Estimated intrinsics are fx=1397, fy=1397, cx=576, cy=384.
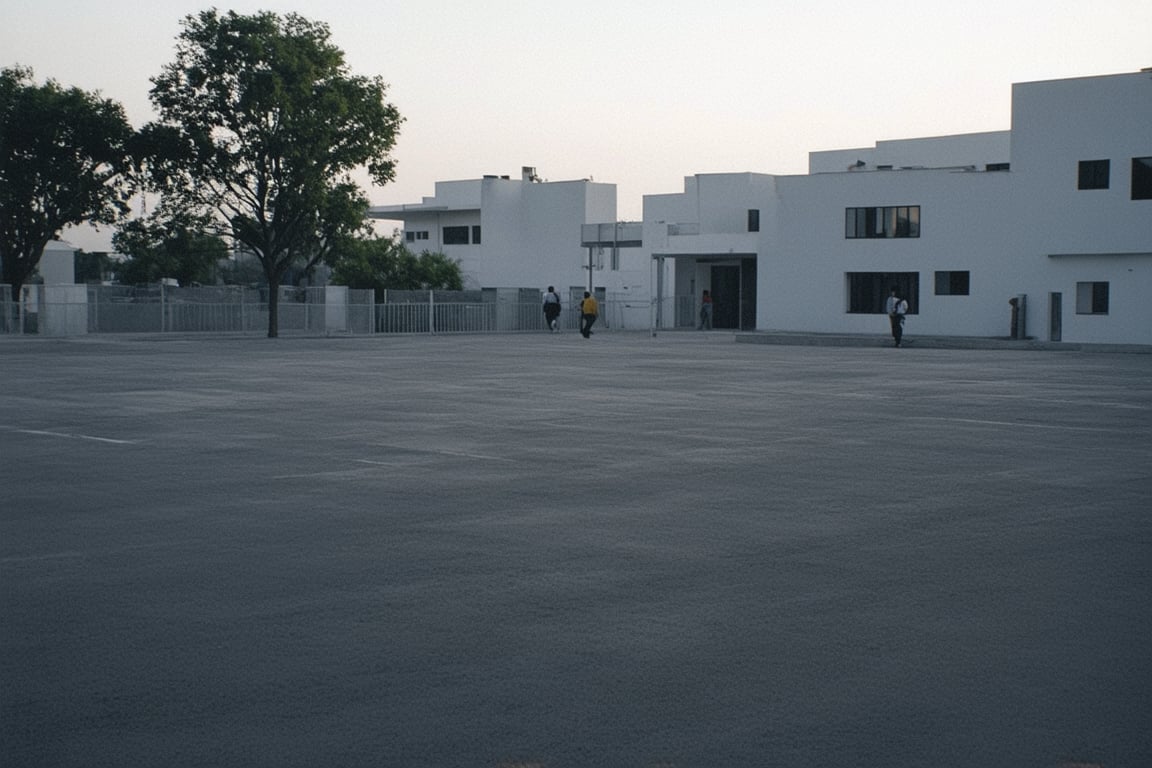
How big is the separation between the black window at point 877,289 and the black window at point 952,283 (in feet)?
3.09

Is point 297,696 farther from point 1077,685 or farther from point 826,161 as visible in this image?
point 826,161

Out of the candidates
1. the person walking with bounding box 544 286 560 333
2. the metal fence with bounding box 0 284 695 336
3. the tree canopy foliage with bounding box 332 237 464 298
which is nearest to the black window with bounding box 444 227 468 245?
the tree canopy foliage with bounding box 332 237 464 298

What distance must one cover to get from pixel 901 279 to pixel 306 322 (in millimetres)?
24210

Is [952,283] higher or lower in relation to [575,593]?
higher

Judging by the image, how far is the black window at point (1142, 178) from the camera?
46969mm

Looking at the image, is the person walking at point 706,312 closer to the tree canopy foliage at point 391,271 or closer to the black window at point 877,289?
the black window at point 877,289

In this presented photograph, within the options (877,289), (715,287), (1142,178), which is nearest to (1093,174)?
(1142,178)

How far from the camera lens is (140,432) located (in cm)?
1599

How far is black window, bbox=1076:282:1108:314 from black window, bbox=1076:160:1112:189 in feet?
11.2

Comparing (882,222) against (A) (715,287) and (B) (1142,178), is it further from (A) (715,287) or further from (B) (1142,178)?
(A) (715,287)

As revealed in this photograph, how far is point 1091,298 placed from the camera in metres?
48.9

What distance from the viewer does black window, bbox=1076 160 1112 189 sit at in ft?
158

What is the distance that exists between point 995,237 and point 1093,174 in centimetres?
461

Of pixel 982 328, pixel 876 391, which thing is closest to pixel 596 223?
pixel 982 328
